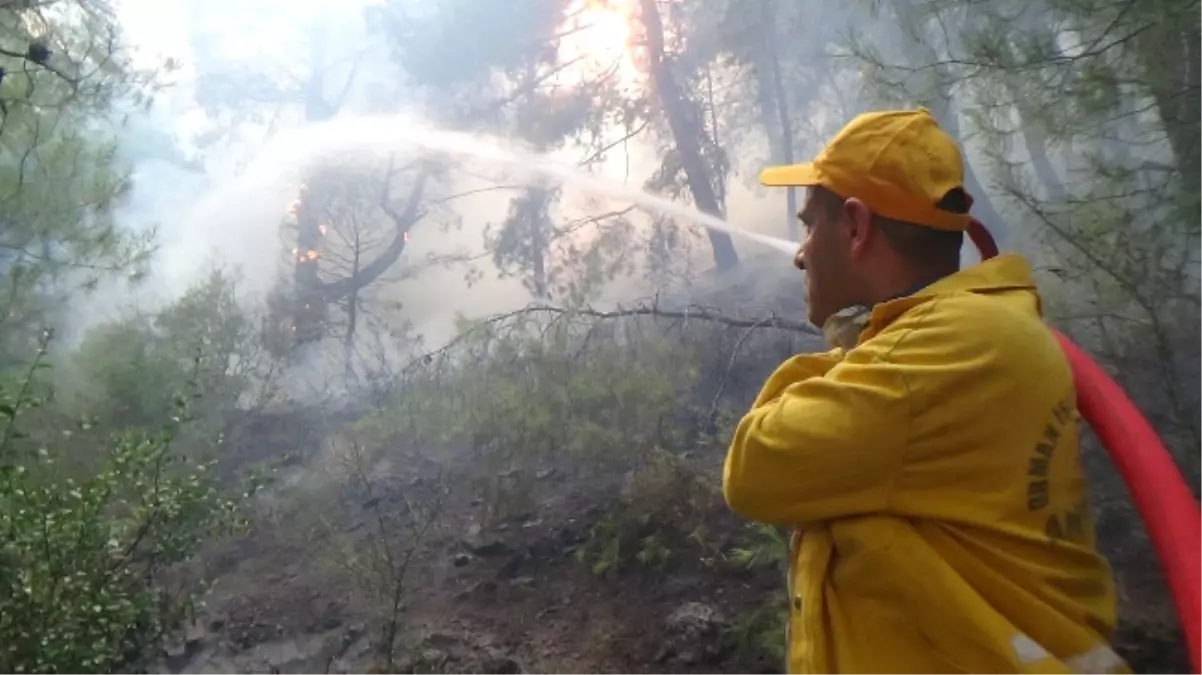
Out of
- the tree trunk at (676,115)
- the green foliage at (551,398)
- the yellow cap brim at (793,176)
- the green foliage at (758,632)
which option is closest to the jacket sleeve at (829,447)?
the yellow cap brim at (793,176)

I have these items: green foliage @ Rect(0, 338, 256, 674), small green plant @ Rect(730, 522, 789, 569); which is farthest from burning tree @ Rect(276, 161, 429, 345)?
small green plant @ Rect(730, 522, 789, 569)

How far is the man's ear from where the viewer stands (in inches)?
62.6

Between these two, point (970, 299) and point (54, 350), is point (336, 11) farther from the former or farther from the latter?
point (970, 299)

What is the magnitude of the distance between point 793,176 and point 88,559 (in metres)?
2.75

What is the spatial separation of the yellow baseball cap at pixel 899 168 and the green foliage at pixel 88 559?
2.49 meters

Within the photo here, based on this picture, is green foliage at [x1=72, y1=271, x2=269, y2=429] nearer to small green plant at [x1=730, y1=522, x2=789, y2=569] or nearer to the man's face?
small green plant at [x1=730, y1=522, x2=789, y2=569]

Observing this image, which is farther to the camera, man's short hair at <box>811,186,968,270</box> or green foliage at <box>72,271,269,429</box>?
green foliage at <box>72,271,269,429</box>

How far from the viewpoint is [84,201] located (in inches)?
262

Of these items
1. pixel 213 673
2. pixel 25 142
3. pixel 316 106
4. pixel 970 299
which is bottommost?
pixel 213 673

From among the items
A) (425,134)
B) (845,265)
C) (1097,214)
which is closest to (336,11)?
(425,134)

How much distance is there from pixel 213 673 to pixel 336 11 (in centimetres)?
1582

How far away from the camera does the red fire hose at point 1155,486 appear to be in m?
1.47

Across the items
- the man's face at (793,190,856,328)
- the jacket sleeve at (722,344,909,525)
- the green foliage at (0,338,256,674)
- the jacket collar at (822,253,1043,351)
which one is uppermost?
the man's face at (793,190,856,328)

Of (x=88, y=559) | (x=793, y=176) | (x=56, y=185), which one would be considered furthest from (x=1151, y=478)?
(x=56, y=185)
